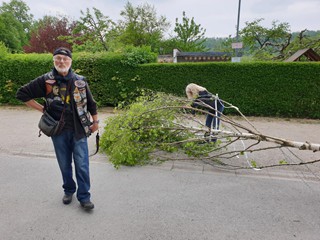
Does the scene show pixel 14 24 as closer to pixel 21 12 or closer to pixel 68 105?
pixel 21 12

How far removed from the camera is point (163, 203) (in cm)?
297

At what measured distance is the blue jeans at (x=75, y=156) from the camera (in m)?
2.63

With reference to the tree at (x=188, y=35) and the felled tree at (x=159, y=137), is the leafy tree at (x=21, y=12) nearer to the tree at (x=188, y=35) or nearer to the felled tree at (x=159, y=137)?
the tree at (x=188, y=35)

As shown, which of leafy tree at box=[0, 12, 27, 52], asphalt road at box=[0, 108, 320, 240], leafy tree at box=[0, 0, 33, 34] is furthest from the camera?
leafy tree at box=[0, 0, 33, 34]

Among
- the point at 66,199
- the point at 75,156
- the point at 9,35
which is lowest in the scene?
the point at 66,199

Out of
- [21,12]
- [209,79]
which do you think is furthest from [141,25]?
[21,12]

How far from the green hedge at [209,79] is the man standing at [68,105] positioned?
6311 mm

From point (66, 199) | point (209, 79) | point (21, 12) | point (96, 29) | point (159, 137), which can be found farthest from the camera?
point (21, 12)

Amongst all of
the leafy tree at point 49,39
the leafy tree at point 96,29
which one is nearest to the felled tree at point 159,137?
the leafy tree at point 96,29

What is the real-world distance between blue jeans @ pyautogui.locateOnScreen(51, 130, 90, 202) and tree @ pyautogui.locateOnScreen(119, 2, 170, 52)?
2277 cm

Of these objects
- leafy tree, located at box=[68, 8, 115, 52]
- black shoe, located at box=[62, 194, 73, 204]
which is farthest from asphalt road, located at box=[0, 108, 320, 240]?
leafy tree, located at box=[68, 8, 115, 52]

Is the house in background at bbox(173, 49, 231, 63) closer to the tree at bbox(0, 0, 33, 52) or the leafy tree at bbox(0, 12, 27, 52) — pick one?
the tree at bbox(0, 0, 33, 52)

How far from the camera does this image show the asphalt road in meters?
2.44

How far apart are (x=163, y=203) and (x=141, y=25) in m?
26.3
